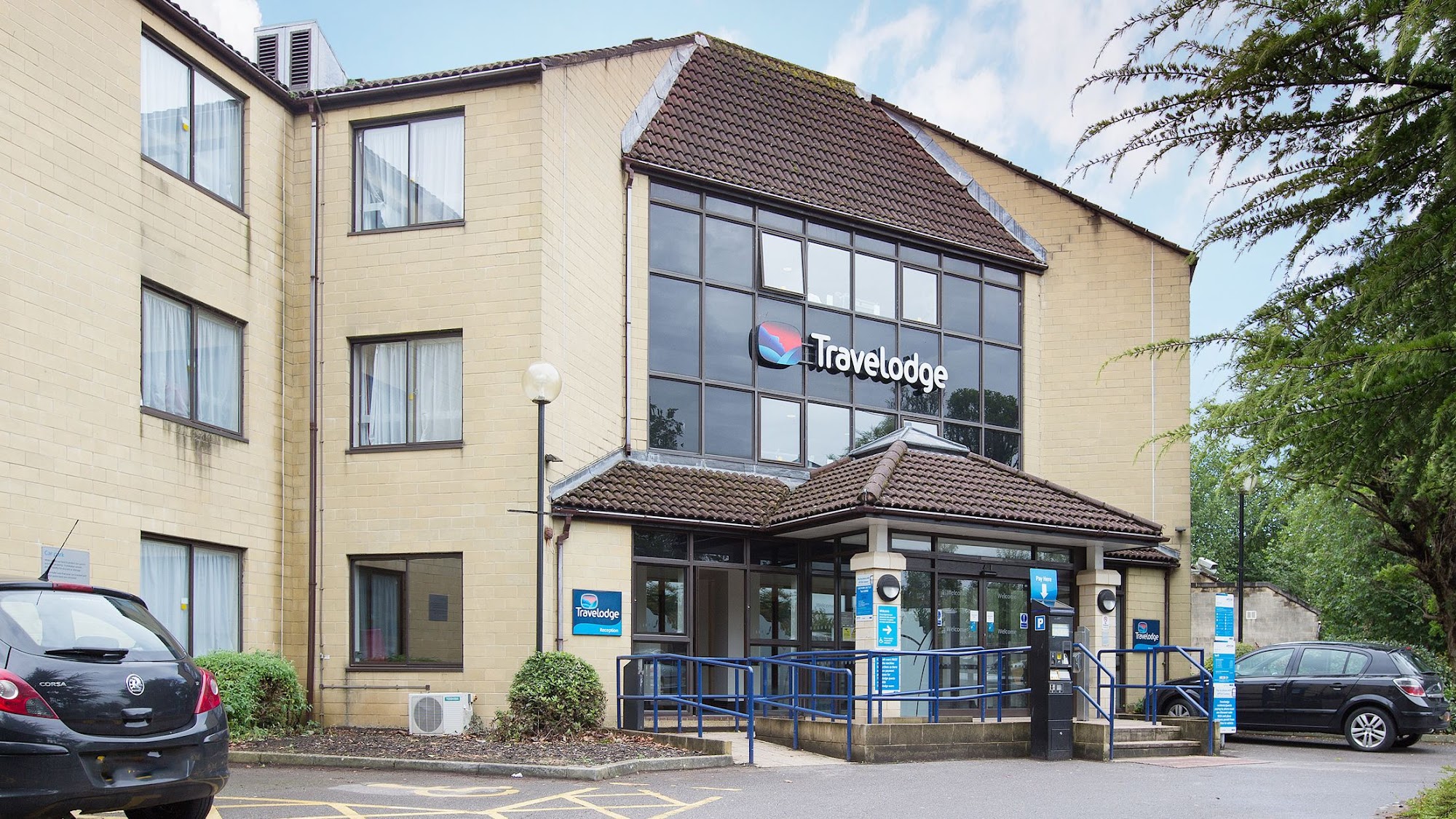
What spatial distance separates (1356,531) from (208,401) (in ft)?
66.1

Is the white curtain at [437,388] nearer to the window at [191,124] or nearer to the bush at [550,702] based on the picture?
the window at [191,124]

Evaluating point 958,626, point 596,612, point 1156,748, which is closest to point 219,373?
point 596,612

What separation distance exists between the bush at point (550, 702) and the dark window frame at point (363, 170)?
614 centimetres

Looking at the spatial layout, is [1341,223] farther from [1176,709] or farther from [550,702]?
[1176,709]

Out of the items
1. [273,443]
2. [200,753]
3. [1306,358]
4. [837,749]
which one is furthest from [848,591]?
[1306,358]

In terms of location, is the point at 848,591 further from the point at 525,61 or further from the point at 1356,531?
the point at 1356,531

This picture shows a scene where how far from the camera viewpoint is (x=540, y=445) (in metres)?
16.0

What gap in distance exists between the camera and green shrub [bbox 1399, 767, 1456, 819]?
8789mm

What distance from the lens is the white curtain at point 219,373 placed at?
16.6 m

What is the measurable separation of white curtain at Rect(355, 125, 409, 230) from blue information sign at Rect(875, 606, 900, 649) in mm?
8326

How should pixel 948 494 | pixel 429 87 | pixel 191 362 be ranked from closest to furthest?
pixel 191 362
pixel 429 87
pixel 948 494

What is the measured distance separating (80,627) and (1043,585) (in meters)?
12.5

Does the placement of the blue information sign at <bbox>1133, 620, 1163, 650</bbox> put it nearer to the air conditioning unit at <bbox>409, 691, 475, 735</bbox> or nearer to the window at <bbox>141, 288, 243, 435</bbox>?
the air conditioning unit at <bbox>409, 691, 475, 735</bbox>

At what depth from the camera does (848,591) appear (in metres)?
20.4
